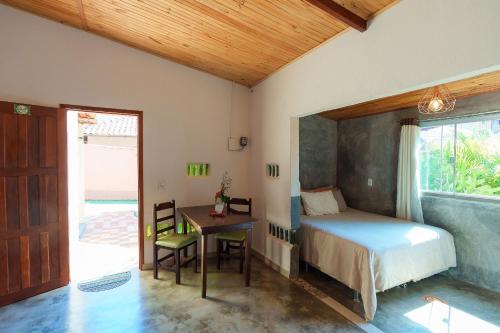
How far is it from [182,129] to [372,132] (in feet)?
9.77

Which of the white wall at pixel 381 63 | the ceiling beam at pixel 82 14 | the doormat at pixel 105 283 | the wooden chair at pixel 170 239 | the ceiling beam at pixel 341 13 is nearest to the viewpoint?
the white wall at pixel 381 63

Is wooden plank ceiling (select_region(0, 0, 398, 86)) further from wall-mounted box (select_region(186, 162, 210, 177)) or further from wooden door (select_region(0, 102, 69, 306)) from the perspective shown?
wall-mounted box (select_region(186, 162, 210, 177))

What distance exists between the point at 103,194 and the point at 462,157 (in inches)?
390

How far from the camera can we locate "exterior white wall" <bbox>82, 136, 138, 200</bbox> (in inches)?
360

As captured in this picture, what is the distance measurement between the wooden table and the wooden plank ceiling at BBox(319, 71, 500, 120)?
2393mm

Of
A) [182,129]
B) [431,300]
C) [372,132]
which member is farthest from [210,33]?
[431,300]

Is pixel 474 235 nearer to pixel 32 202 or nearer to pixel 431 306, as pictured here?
pixel 431 306

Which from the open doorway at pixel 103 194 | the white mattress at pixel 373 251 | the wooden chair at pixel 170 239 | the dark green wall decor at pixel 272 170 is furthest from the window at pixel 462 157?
the open doorway at pixel 103 194

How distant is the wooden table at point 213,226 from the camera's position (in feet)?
8.97

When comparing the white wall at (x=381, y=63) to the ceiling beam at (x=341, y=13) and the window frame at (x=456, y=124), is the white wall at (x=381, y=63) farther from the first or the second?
the window frame at (x=456, y=124)

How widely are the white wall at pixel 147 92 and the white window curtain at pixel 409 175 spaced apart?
2.27 m

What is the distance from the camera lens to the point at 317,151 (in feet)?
14.9

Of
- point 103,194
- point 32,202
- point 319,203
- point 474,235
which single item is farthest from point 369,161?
point 103,194

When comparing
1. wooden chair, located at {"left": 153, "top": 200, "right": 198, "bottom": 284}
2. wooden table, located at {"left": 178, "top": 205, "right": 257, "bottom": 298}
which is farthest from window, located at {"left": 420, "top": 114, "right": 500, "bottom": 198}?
wooden chair, located at {"left": 153, "top": 200, "right": 198, "bottom": 284}
